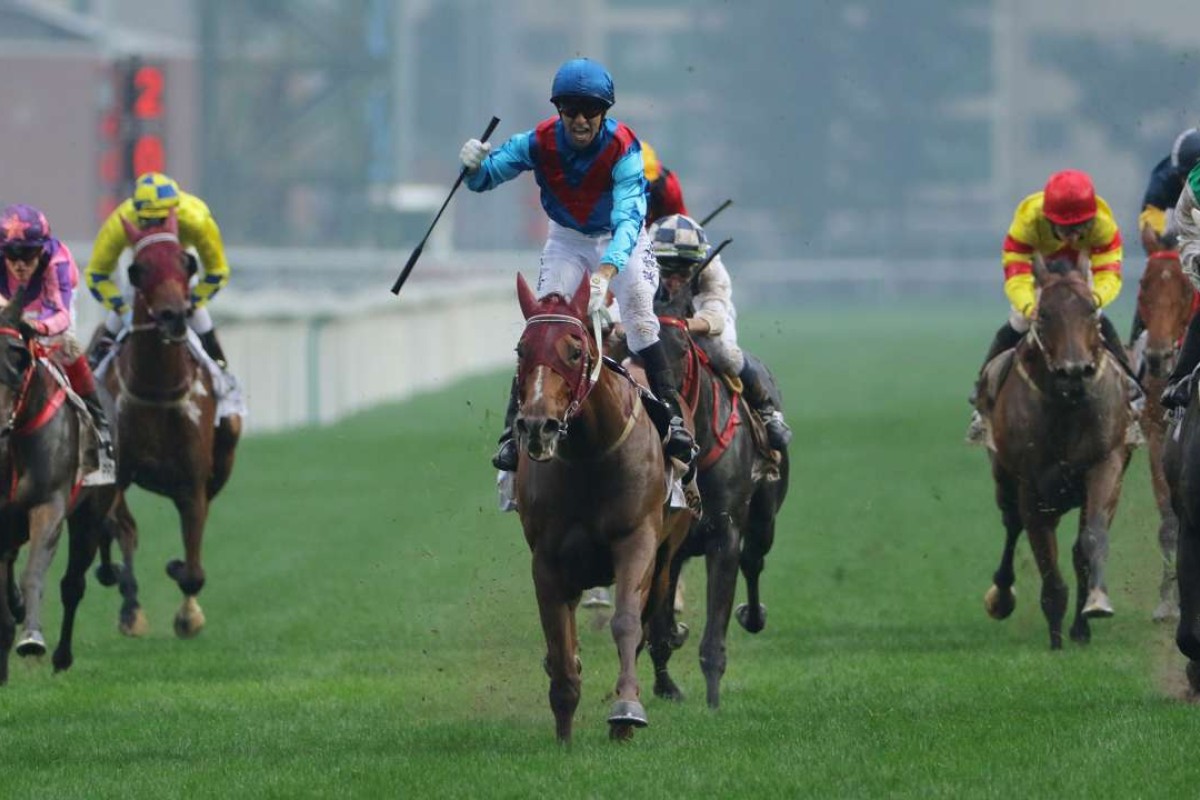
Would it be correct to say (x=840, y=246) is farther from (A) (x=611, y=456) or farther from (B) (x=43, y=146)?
(A) (x=611, y=456)

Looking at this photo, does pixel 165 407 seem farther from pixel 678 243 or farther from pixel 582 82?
pixel 582 82

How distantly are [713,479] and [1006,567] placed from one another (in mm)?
2883

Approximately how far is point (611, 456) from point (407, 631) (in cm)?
489

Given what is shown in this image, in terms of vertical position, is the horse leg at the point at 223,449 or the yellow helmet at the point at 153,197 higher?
the yellow helmet at the point at 153,197

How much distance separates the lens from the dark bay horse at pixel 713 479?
35.5 ft

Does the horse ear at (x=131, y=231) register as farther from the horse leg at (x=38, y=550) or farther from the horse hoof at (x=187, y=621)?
the horse leg at (x=38, y=550)

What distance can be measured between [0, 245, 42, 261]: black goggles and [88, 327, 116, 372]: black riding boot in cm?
219

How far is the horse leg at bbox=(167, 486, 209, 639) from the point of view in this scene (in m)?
14.0

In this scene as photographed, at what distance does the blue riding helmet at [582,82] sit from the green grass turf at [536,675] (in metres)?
2.29

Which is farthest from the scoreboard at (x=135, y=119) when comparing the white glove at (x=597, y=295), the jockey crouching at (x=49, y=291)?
the white glove at (x=597, y=295)

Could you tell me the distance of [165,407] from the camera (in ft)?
45.3

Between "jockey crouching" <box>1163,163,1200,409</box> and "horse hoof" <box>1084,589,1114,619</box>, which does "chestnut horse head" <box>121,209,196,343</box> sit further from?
"jockey crouching" <box>1163,163,1200,409</box>

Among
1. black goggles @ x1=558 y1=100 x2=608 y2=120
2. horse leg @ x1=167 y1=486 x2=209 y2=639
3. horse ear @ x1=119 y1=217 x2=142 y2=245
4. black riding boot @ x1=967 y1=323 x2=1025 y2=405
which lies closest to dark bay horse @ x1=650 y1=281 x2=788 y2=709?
black goggles @ x1=558 y1=100 x2=608 y2=120

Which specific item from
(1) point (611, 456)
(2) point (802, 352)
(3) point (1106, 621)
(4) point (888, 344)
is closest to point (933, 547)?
(3) point (1106, 621)
